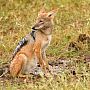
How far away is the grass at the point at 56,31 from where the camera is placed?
796 centimetres

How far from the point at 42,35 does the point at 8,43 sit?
2439 mm

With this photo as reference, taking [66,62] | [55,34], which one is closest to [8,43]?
[55,34]

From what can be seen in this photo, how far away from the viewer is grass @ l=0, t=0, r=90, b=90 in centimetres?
796

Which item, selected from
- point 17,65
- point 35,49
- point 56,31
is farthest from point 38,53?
point 56,31

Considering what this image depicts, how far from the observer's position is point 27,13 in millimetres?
13922

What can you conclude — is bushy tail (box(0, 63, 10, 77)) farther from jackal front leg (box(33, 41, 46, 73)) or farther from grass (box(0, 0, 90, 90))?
jackal front leg (box(33, 41, 46, 73))

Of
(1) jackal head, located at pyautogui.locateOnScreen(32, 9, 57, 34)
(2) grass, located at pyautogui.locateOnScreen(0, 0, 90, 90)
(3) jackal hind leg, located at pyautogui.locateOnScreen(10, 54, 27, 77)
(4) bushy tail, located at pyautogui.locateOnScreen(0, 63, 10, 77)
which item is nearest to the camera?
(2) grass, located at pyautogui.locateOnScreen(0, 0, 90, 90)

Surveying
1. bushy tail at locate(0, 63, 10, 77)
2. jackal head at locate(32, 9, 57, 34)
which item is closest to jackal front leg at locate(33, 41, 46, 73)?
jackal head at locate(32, 9, 57, 34)

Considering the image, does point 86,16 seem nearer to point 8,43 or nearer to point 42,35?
point 8,43

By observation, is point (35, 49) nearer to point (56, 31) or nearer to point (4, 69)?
point (4, 69)

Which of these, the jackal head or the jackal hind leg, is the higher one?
the jackal head

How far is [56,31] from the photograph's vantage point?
1230 centimetres

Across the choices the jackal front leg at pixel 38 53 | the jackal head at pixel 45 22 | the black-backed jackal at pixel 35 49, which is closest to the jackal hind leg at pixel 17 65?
the black-backed jackal at pixel 35 49

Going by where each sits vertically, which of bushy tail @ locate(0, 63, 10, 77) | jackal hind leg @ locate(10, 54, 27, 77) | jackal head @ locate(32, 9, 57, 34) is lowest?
bushy tail @ locate(0, 63, 10, 77)
